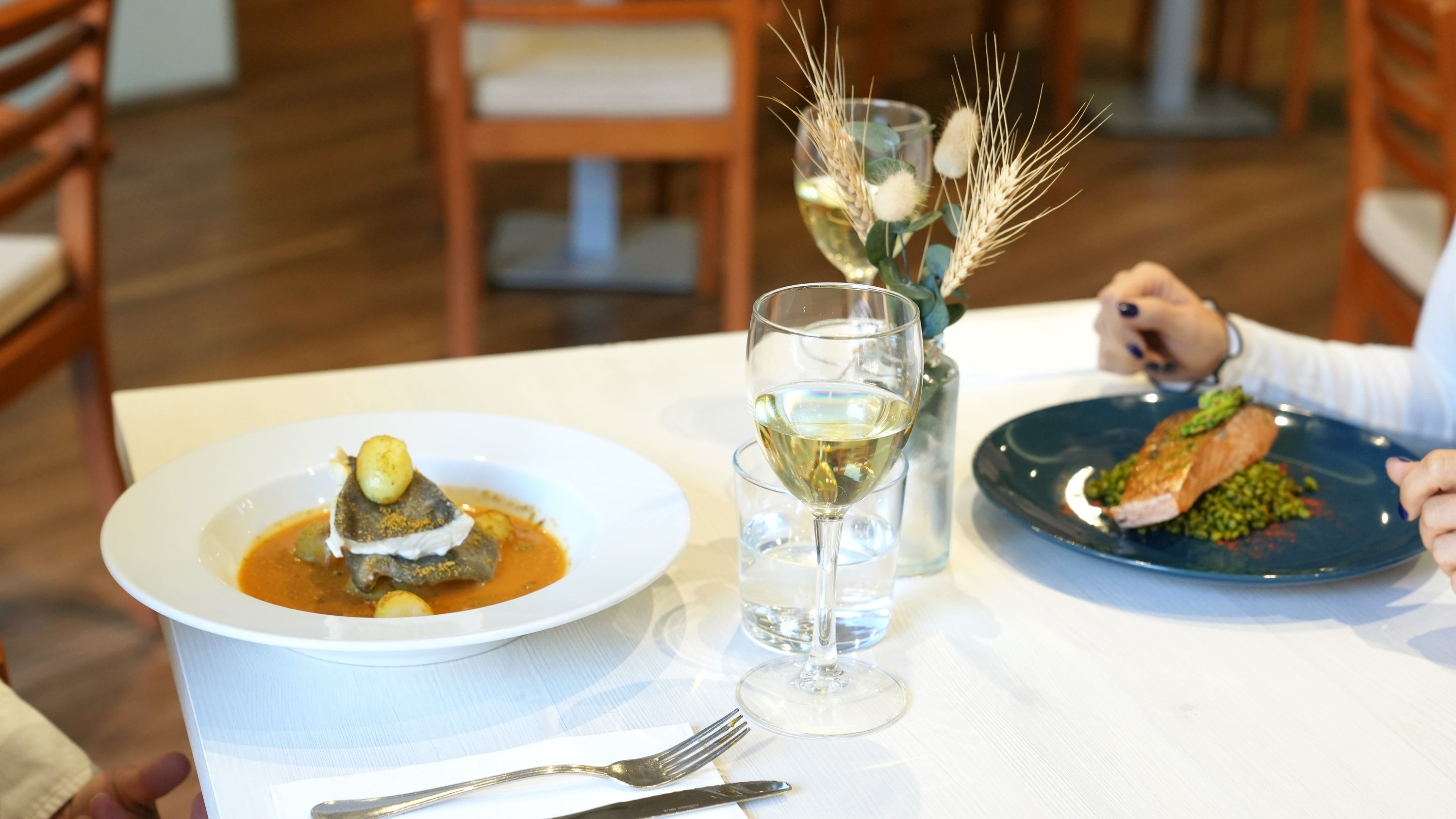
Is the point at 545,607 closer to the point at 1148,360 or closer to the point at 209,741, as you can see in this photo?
the point at 209,741

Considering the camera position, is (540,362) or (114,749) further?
(114,749)

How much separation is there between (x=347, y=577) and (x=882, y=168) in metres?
0.40

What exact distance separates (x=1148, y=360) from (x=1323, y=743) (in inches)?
18.9

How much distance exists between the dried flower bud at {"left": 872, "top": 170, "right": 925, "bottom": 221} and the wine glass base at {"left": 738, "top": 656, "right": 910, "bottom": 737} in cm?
26

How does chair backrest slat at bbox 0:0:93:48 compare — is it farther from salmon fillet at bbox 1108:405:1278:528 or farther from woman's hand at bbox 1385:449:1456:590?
woman's hand at bbox 1385:449:1456:590

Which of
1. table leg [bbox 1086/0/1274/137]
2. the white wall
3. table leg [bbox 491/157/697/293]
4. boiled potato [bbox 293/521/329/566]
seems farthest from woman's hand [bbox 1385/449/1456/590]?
the white wall

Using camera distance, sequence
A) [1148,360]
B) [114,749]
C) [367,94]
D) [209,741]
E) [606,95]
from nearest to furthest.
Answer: [209,741], [1148,360], [114,749], [606,95], [367,94]

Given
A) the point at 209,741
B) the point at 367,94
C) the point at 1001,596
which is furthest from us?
the point at 367,94

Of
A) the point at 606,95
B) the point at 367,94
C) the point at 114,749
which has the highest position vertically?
the point at 606,95

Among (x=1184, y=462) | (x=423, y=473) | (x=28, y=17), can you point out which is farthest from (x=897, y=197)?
(x=28, y=17)

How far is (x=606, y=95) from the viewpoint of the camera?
2.44m

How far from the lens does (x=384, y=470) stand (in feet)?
2.64

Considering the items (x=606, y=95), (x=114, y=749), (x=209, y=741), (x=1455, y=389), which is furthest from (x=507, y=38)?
(x=209, y=741)

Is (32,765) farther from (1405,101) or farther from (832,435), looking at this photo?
(1405,101)
